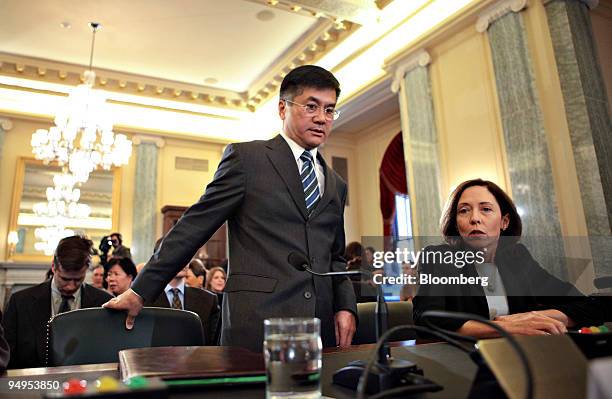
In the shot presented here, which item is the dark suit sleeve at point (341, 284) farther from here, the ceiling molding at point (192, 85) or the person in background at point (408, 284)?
the ceiling molding at point (192, 85)

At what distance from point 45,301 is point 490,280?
6.64 feet

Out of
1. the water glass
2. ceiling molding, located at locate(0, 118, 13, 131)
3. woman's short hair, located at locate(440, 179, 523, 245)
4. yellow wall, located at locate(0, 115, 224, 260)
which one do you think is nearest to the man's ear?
woman's short hair, located at locate(440, 179, 523, 245)

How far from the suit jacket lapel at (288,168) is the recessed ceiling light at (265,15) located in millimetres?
4457

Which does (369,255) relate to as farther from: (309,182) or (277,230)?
(309,182)

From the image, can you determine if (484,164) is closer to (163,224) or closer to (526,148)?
(526,148)

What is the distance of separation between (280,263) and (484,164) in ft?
11.1

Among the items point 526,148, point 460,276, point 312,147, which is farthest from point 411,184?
point 460,276

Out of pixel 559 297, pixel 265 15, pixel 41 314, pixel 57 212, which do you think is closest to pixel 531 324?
pixel 559 297

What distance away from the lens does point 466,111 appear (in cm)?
450

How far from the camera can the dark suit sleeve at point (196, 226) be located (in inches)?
49.6

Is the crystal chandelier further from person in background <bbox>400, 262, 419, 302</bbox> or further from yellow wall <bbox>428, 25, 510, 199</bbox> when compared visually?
person in background <bbox>400, 262, 419, 302</bbox>

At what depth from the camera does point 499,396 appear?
0.55 m

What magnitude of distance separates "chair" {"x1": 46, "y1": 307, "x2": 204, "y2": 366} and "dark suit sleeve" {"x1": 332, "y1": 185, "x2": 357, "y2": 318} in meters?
0.44

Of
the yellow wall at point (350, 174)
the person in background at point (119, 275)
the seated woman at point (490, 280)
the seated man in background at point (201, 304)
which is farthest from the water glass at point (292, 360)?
the yellow wall at point (350, 174)
